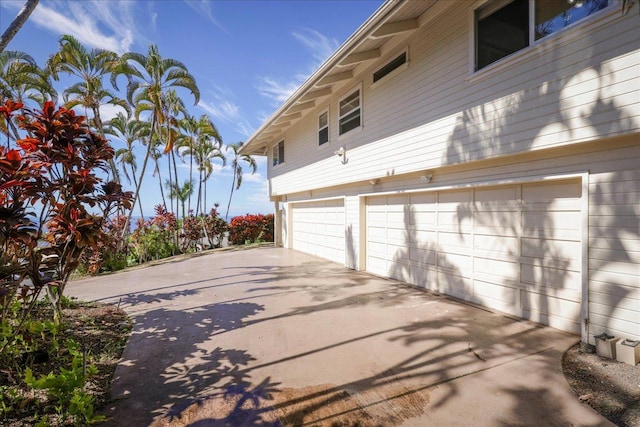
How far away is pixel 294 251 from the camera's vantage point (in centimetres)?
1379

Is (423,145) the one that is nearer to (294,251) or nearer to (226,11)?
(226,11)

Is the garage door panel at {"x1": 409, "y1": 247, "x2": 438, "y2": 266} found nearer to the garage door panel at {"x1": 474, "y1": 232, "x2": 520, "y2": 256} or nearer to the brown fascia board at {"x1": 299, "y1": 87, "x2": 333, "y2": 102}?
the garage door panel at {"x1": 474, "y1": 232, "x2": 520, "y2": 256}

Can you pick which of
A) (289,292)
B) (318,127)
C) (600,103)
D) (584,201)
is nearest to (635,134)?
(600,103)

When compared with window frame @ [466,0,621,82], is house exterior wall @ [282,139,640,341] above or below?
below

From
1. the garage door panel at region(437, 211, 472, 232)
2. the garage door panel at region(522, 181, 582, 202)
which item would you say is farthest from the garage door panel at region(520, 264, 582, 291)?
the garage door panel at region(437, 211, 472, 232)

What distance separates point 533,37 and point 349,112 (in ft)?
16.8

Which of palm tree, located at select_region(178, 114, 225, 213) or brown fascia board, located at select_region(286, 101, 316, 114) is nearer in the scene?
brown fascia board, located at select_region(286, 101, 316, 114)

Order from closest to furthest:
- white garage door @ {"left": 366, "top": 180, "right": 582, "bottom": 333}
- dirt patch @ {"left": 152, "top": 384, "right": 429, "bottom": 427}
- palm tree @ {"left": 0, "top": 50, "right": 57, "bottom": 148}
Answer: dirt patch @ {"left": 152, "top": 384, "right": 429, "bottom": 427}, white garage door @ {"left": 366, "top": 180, "right": 582, "bottom": 333}, palm tree @ {"left": 0, "top": 50, "right": 57, "bottom": 148}

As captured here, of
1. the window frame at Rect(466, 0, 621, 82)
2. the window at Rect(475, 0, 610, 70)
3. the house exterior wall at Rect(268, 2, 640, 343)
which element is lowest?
the house exterior wall at Rect(268, 2, 640, 343)

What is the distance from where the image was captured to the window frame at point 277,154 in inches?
560

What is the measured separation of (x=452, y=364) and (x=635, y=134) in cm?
321

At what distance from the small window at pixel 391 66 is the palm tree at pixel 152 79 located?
8629mm

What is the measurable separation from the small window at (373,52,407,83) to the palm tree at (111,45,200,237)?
8629 millimetres

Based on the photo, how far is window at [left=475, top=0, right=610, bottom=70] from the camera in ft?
12.9
